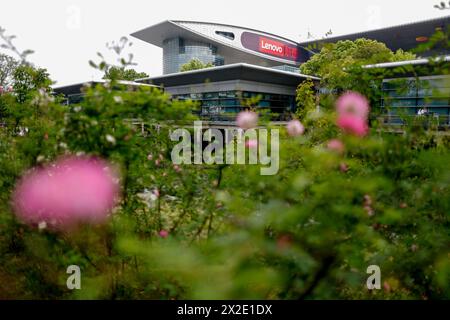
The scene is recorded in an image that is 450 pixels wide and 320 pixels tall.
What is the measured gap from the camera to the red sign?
66812 millimetres

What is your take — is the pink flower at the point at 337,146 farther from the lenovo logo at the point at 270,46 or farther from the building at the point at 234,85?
the lenovo logo at the point at 270,46

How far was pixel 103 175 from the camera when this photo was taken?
2.40 meters

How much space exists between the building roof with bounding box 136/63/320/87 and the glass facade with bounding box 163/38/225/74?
28.2m

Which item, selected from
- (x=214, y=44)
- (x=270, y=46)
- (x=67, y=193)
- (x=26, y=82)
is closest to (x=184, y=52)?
(x=214, y=44)

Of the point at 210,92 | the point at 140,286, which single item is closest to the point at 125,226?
the point at 140,286

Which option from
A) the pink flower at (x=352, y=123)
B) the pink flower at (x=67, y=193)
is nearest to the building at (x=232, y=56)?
the pink flower at (x=67, y=193)

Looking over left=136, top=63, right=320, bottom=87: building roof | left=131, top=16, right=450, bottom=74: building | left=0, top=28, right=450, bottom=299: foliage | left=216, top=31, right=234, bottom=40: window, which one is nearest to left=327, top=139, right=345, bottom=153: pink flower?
left=0, top=28, right=450, bottom=299: foliage

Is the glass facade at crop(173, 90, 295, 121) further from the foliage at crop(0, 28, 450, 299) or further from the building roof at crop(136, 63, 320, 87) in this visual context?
the foliage at crop(0, 28, 450, 299)

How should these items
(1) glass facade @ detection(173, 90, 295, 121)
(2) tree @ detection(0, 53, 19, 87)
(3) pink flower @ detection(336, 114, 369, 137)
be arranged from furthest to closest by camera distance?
(2) tree @ detection(0, 53, 19, 87) → (1) glass facade @ detection(173, 90, 295, 121) → (3) pink flower @ detection(336, 114, 369, 137)

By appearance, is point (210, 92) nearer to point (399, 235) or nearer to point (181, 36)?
point (399, 235)

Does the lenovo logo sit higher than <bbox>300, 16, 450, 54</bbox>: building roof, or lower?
higher

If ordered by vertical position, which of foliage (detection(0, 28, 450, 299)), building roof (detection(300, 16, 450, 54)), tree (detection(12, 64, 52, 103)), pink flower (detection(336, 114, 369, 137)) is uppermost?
building roof (detection(300, 16, 450, 54))

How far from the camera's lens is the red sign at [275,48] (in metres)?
66.8

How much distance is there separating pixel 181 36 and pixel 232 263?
62.4 m
